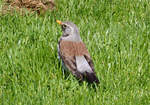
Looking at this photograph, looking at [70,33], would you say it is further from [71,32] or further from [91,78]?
[91,78]

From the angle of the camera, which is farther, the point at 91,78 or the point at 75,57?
the point at 75,57

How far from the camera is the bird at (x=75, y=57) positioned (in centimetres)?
578

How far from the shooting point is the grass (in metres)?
5.48

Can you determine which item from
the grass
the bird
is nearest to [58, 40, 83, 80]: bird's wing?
the bird

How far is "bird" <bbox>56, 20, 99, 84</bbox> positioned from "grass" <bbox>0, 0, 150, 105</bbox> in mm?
118

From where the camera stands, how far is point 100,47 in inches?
266

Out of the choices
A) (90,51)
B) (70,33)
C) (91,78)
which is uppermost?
(70,33)

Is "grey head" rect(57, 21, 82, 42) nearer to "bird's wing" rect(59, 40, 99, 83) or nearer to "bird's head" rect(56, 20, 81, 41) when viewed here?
"bird's head" rect(56, 20, 81, 41)

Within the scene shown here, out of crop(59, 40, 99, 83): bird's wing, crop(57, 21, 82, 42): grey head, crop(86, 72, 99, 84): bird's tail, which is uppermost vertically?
crop(57, 21, 82, 42): grey head

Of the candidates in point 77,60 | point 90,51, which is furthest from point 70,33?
point 77,60

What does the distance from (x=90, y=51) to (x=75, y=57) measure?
0.71 meters

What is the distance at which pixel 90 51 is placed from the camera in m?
6.66

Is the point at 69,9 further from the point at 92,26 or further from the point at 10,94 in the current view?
the point at 10,94

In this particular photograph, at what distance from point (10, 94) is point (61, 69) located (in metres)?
1.01
